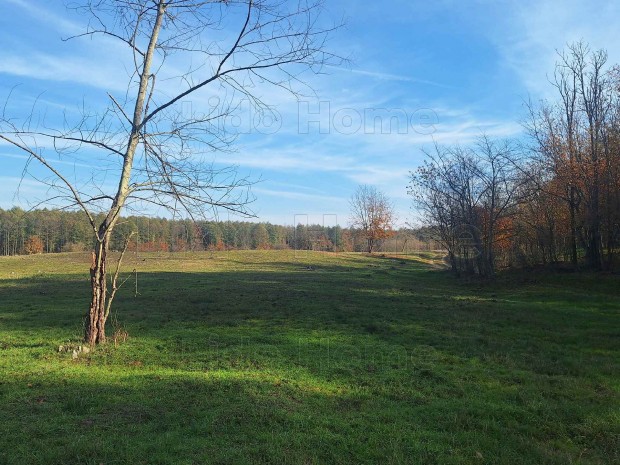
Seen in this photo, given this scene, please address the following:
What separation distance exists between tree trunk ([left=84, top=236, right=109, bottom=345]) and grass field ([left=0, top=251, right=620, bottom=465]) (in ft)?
1.55

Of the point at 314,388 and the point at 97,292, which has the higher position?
the point at 97,292

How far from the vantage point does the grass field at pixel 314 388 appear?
455cm

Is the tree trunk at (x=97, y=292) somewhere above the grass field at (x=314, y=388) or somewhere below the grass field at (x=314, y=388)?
above

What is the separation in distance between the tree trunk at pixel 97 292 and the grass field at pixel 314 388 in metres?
0.47

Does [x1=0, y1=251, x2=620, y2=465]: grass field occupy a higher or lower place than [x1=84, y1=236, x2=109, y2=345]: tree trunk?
lower

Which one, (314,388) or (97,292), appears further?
(97,292)

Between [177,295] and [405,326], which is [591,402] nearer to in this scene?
[405,326]

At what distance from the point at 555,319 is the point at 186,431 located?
13.3m

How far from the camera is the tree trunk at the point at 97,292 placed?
8.95 m

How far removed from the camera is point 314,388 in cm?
683

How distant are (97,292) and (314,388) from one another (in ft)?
16.6

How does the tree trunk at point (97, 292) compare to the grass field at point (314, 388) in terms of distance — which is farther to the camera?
the tree trunk at point (97, 292)

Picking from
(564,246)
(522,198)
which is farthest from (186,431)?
(564,246)

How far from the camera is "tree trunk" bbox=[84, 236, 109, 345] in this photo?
895 centimetres
